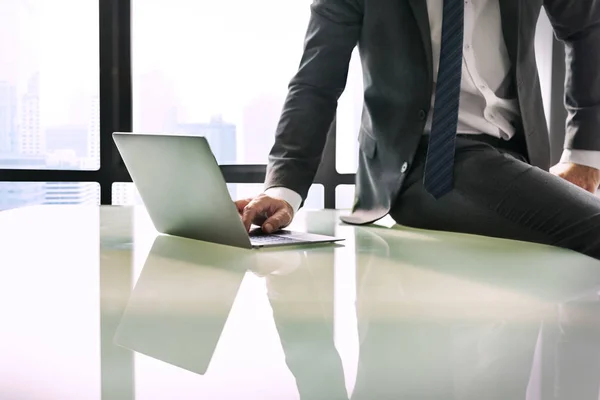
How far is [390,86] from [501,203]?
1.53 ft

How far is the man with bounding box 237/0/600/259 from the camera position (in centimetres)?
158

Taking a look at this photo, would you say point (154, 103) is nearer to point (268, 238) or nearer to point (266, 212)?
point (266, 212)

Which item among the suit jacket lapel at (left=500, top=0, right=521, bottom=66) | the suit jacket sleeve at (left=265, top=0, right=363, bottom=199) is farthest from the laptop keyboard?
the suit jacket lapel at (left=500, top=0, right=521, bottom=66)

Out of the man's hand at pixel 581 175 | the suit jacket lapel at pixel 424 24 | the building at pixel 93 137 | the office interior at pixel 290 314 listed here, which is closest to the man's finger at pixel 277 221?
the office interior at pixel 290 314

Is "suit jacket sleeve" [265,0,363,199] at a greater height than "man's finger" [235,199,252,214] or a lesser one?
greater

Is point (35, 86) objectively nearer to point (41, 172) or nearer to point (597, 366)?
point (41, 172)

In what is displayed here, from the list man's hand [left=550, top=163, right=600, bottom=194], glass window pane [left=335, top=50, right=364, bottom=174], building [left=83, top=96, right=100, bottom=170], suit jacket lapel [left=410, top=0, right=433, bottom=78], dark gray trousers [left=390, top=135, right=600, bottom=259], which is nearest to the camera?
dark gray trousers [left=390, top=135, right=600, bottom=259]

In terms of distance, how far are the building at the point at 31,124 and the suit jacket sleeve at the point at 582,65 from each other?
2.92 m

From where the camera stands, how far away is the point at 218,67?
3961 millimetres

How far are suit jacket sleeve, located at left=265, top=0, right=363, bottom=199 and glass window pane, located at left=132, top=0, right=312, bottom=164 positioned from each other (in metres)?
2.11

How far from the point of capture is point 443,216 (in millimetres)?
1601

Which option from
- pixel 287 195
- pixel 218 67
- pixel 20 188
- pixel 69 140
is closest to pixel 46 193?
pixel 20 188

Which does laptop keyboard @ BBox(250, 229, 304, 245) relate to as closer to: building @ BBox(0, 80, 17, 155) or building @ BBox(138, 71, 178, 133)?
building @ BBox(138, 71, 178, 133)

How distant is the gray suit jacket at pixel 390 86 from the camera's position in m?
1.72
